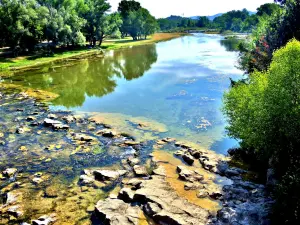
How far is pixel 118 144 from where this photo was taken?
94.3ft

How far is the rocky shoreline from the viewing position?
17.7 metres

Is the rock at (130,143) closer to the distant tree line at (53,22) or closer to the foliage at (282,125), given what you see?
the foliage at (282,125)

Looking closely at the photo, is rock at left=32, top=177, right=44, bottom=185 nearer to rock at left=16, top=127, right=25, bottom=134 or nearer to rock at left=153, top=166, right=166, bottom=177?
rock at left=153, top=166, right=166, bottom=177

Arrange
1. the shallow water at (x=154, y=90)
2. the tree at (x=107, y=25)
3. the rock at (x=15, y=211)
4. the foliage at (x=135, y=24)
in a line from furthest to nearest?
the foliage at (x=135, y=24), the tree at (x=107, y=25), the shallow water at (x=154, y=90), the rock at (x=15, y=211)

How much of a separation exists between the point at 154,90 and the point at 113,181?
97.1ft

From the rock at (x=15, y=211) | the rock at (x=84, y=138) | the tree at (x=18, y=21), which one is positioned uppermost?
the tree at (x=18, y=21)

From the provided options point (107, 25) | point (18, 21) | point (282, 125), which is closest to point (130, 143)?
point (282, 125)

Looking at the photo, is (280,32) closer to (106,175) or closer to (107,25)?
(106,175)

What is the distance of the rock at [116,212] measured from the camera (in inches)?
663

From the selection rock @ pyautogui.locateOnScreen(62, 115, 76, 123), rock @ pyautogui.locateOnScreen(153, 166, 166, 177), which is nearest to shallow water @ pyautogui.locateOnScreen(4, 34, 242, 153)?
rock @ pyautogui.locateOnScreen(62, 115, 76, 123)

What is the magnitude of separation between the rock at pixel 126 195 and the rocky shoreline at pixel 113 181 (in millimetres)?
66

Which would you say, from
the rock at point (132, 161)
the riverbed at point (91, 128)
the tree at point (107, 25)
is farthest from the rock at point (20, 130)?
the tree at point (107, 25)

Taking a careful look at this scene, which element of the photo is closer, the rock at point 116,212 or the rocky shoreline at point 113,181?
the rock at point 116,212

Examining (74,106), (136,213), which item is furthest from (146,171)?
(74,106)
